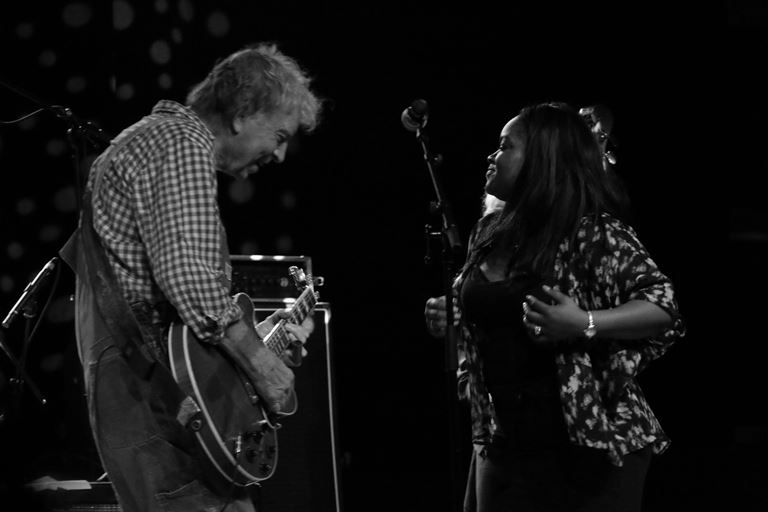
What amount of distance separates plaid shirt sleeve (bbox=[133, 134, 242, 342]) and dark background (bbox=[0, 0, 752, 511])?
266 centimetres

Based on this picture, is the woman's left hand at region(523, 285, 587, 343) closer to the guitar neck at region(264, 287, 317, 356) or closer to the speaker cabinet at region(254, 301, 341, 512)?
the guitar neck at region(264, 287, 317, 356)

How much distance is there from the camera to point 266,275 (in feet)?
12.5

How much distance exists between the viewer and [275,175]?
4977 millimetres

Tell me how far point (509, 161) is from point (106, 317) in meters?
→ 1.18

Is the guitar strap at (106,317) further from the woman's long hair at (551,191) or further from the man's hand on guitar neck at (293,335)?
the woman's long hair at (551,191)

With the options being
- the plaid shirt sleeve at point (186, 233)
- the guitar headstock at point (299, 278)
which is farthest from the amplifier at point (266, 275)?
the plaid shirt sleeve at point (186, 233)

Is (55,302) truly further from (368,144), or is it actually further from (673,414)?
(673,414)

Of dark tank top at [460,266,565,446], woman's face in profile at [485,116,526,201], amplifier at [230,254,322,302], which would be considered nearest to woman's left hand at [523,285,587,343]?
dark tank top at [460,266,565,446]

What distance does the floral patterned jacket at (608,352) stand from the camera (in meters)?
2.19

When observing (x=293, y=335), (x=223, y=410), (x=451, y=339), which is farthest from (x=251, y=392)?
(x=451, y=339)

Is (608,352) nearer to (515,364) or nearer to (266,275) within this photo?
(515,364)

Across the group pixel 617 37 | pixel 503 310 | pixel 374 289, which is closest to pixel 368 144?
pixel 374 289

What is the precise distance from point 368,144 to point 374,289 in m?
0.82

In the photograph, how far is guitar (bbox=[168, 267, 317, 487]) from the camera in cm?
195
